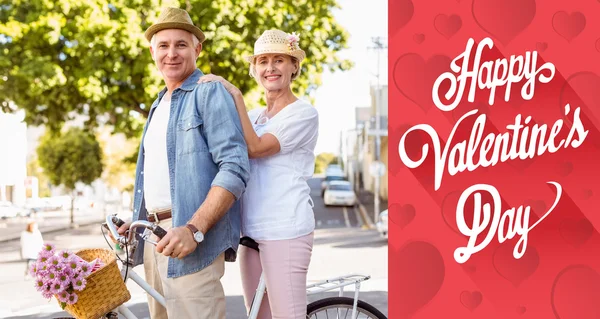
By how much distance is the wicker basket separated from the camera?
268 centimetres

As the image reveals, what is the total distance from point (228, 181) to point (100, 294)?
616 millimetres

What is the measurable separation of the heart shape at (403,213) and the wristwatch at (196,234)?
584 millimetres

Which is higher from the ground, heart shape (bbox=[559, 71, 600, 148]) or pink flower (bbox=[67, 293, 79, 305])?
heart shape (bbox=[559, 71, 600, 148])

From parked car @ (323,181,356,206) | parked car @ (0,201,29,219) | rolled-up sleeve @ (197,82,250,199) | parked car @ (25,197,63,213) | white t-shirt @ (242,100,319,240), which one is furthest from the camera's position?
parked car @ (25,197,63,213)

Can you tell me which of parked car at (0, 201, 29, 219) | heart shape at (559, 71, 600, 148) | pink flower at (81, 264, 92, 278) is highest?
heart shape at (559, 71, 600, 148)

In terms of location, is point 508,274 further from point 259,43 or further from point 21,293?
point 21,293

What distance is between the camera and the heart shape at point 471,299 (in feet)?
7.81

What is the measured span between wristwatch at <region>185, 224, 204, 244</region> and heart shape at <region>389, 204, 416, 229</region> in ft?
1.92

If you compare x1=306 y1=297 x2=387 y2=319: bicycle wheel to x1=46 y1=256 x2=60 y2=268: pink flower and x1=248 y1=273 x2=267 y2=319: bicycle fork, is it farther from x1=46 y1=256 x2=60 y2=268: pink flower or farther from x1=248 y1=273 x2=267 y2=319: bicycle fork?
x1=46 y1=256 x2=60 y2=268: pink flower

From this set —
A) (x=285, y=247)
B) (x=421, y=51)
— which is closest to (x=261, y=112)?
(x=285, y=247)

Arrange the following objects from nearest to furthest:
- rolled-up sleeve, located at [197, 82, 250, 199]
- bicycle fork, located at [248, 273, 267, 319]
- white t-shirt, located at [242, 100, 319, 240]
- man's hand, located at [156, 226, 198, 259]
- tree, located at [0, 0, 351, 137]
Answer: man's hand, located at [156, 226, 198, 259] → rolled-up sleeve, located at [197, 82, 250, 199] → white t-shirt, located at [242, 100, 319, 240] → bicycle fork, located at [248, 273, 267, 319] → tree, located at [0, 0, 351, 137]

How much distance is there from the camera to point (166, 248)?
8.00ft

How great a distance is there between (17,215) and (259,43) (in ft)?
152

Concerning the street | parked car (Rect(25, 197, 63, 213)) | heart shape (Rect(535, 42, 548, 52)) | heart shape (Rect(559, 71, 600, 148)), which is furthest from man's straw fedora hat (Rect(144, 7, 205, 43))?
parked car (Rect(25, 197, 63, 213))
